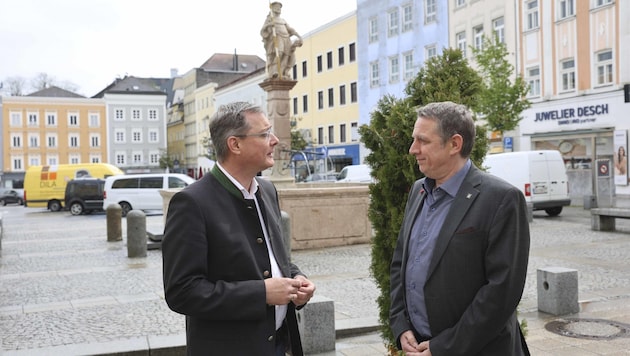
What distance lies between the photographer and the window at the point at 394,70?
42844 millimetres

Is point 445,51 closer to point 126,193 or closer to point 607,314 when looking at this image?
point 607,314

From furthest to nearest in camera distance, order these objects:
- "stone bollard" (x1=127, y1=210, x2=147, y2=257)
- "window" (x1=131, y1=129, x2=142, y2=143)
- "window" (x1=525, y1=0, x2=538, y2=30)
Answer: "window" (x1=131, y1=129, x2=142, y2=143)
"window" (x1=525, y1=0, x2=538, y2=30)
"stone bollard" (x1=127, y1=210, x2=147, y2=257)

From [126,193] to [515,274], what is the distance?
2501 cm

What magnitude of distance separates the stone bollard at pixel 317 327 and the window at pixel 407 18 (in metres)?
37.2

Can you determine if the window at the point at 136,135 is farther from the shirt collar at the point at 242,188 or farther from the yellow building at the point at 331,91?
the shirt collar at the point at 242,188

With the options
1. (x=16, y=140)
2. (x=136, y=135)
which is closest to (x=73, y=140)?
(x=16, y=140)

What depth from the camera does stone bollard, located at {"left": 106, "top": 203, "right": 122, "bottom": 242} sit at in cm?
1681

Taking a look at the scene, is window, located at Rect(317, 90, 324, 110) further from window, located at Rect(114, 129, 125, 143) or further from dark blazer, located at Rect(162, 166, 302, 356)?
dark blazer, located at Rect(162, 166, 302, 356)

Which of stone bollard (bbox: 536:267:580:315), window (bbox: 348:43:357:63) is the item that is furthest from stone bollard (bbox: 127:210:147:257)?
window (bbox: 348:43:357:63)

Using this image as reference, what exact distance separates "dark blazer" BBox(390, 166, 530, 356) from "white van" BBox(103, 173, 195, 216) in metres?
24.1

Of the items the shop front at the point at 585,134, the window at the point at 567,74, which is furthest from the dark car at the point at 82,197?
the window at the point at 567,74

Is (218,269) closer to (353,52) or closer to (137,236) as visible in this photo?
(137,236)

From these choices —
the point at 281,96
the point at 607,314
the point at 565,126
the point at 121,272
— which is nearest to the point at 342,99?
the point at 565,126

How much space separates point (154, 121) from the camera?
89.6m
